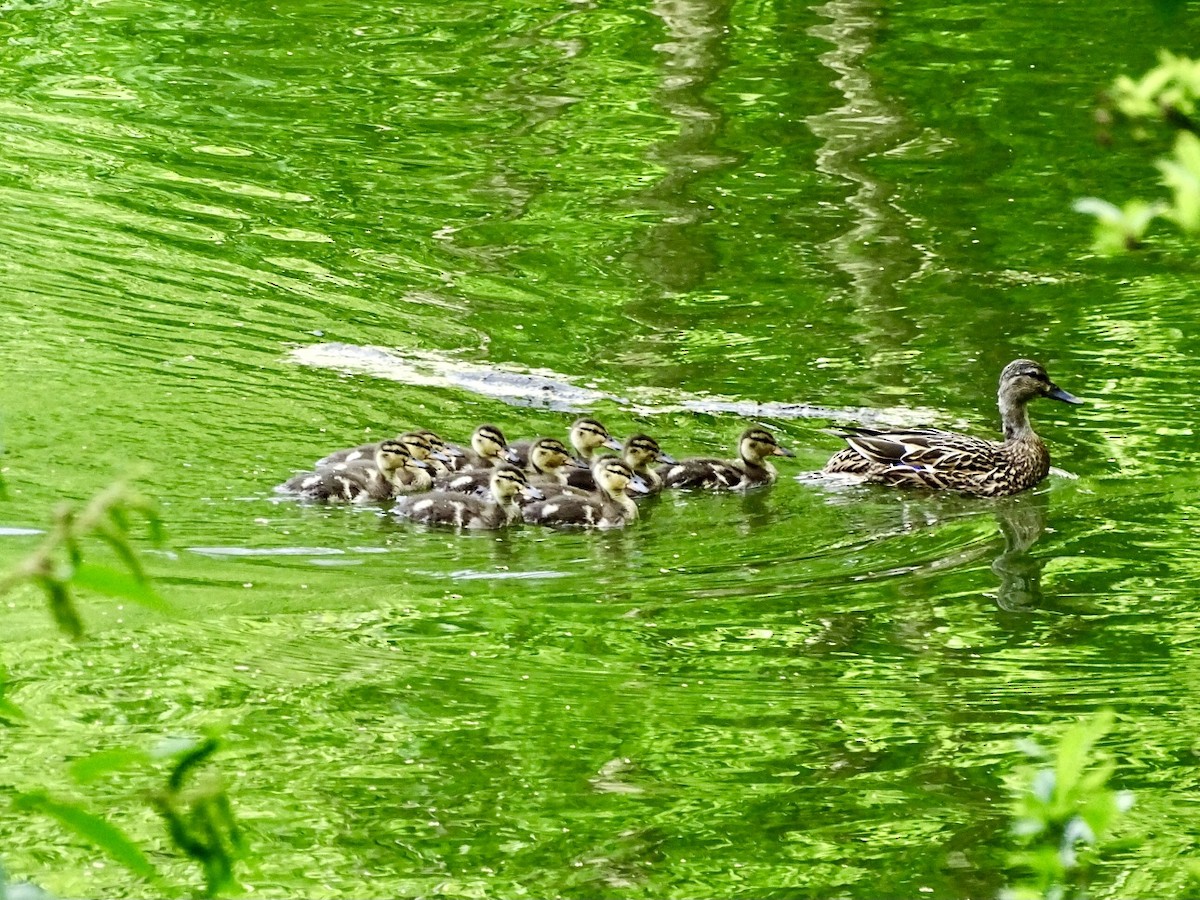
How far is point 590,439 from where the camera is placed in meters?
6.38

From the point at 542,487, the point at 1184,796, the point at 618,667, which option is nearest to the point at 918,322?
the point at 542,487

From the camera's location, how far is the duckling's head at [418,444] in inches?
238

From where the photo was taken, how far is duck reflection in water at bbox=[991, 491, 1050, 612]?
5309mm

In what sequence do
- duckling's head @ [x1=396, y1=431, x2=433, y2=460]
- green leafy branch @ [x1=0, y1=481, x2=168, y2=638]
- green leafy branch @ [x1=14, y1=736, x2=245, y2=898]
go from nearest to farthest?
green leafy branch @ [x1=0, y1=481, x2=168, y2=638] < green leafy branch @ [x1=14, y1=736, x2=245, y2=898] < duckling's head @ [x1=396, y1=431, x2=433, y2=460]

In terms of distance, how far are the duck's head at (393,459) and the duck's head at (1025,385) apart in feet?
6.53

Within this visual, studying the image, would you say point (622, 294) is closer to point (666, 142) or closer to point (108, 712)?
point (666, 142)

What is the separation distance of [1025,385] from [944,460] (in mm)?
482

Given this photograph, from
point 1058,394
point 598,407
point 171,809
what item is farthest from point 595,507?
point 171,809

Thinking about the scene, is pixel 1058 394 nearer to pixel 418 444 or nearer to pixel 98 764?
pixel 418 444

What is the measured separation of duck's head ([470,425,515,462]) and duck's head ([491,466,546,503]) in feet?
1.15

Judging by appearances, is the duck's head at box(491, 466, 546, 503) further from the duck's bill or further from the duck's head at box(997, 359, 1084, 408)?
the duck's bill

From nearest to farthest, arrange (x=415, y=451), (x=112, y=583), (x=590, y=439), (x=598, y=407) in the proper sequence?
(x=112, y=583)
(x=415, y=451)
(x=590, y=439)
(x=598, y=407)

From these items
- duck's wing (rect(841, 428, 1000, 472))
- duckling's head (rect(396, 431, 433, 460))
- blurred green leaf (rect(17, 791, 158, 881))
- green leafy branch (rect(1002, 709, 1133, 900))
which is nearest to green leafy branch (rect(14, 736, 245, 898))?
blurred green leaf (rect(17, 791, 158, 881))

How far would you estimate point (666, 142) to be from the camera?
10250 millimetres
